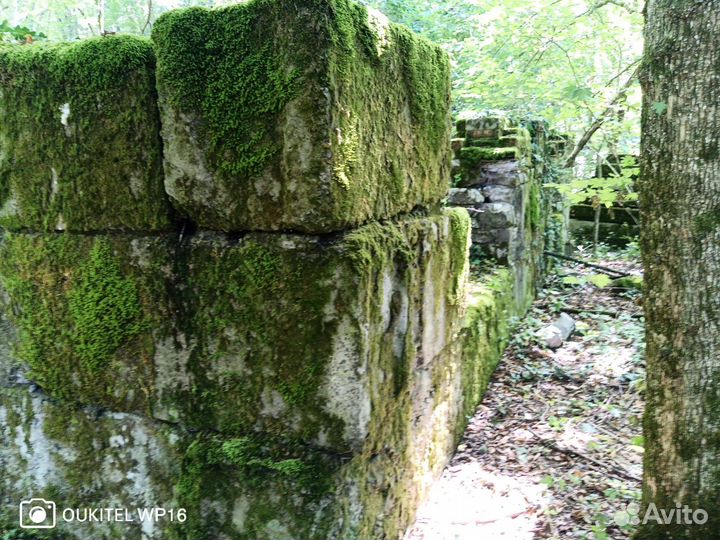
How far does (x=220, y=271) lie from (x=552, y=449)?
242 centimetres

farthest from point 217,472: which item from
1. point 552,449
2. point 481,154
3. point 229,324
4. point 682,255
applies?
point 481,154

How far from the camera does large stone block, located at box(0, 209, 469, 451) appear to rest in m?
1.65

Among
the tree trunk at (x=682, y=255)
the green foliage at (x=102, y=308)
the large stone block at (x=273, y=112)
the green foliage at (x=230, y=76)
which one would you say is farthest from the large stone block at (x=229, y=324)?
the tree trunk at (x=682, y=255)

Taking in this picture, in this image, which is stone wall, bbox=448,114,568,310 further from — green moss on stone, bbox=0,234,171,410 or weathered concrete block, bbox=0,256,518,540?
green moss on stone, bbox=0,234,171,410

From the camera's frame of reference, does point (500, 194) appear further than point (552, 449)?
Yes

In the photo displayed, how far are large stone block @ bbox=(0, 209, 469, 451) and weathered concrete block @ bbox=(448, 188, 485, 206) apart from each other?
3.09m

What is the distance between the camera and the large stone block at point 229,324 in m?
1.65

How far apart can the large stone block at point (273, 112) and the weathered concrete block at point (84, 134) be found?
126 millimetres

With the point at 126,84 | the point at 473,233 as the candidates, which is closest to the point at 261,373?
the point at 126,84

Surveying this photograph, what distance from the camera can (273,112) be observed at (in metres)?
1.58

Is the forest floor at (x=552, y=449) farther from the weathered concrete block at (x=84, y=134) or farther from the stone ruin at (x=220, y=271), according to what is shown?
the weathered concrete block at (x=84, y=134)

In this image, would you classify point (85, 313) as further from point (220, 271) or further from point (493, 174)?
point (493, 174)

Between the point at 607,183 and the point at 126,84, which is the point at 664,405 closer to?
the point at 126,84

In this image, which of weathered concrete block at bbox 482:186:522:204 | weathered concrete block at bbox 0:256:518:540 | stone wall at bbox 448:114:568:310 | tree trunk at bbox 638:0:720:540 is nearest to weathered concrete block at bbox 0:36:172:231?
weathered concrete block at bbox 0:256:518:540
